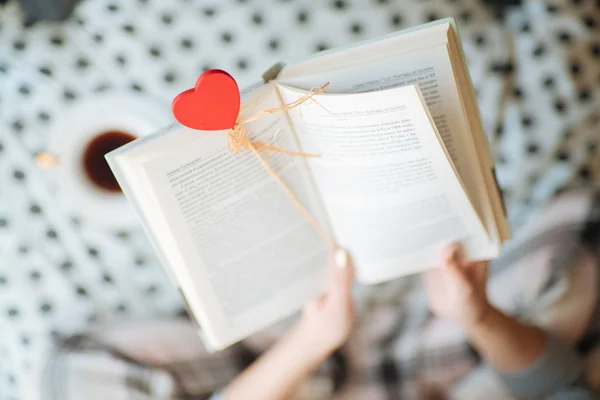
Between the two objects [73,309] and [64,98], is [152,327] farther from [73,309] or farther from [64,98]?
[64,98]

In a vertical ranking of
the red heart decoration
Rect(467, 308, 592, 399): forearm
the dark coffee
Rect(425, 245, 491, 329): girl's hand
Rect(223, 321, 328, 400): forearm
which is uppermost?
the red heart decoration

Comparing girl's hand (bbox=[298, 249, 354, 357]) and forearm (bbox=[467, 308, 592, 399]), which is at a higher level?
girl's hand (bbox=[298, 249, 354, 357])

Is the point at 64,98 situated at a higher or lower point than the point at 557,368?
higher

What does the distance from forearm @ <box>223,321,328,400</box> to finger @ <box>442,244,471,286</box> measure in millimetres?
250

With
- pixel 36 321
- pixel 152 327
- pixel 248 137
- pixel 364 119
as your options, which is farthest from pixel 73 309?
pixel 364 119

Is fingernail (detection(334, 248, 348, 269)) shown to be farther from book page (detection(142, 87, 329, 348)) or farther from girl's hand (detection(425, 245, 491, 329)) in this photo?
girl's hand (detection(425, 245, 491, 329))

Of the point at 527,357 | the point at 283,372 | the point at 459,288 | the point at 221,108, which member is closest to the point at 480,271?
the point at 459,288

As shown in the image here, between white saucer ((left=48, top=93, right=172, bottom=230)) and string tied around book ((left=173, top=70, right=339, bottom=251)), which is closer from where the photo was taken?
string tied around book ((left=173, top=70, right=339, bottom=251))

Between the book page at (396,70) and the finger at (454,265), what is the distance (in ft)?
0.62

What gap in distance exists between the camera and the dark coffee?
84 cm

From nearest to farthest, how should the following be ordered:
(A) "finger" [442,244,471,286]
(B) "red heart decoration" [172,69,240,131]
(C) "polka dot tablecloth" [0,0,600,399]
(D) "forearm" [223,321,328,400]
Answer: (B) "red heart decoration" [172,69,240,131] < (A) "finger" [442,244,471,286] < (D) "forearm" [223,321,328,400] < (C) "polka dot tablecloth" [0,0,600,399]

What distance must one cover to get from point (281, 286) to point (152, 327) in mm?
392

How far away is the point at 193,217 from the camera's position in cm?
59

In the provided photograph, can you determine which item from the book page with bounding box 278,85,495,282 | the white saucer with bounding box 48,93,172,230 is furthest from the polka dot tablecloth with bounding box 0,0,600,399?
the book page with bounding box 278,85,495,282
